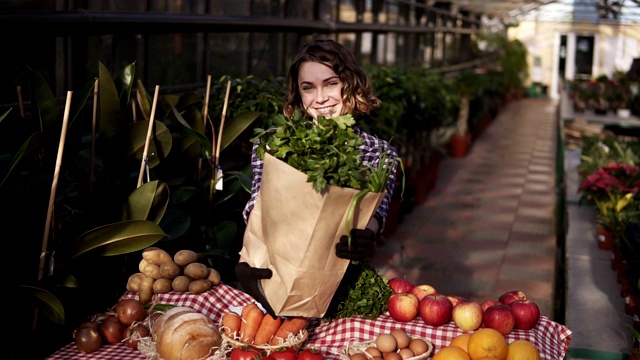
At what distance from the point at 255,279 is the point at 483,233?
5.40 m

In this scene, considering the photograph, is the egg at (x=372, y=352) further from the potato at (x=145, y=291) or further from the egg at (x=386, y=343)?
the potato at (x=145, y=291)

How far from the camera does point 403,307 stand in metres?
2.42

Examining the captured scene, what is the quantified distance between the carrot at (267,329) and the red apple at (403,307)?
0.38 meters

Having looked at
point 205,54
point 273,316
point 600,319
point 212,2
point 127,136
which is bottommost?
point 600,319

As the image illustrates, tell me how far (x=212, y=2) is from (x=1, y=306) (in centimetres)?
344

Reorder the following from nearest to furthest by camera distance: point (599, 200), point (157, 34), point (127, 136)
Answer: point (127, 136)
point (157, 34)
point (599, 200)

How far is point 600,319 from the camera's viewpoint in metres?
3.76

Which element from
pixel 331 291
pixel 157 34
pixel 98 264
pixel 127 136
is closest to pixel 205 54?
pixel 157 34

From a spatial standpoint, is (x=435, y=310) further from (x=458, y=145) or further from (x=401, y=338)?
(x=458, y=145)

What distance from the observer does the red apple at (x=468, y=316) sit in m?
2.38

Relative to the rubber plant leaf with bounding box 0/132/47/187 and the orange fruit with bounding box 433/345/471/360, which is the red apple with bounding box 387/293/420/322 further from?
the rubber plant leaf with bounding box 0/132/47/187

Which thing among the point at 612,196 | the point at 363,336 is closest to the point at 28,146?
the point at 363,336

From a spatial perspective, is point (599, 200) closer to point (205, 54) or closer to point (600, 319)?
point (600, 319)

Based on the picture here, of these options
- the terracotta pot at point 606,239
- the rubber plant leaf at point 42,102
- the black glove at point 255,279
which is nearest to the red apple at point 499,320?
the black glove at point 255,279
